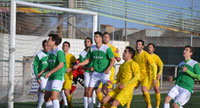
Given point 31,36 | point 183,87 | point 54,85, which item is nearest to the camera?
point 54,85

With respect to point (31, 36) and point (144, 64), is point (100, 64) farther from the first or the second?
point (31, 36)

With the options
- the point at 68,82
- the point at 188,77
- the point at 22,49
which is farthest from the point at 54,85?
the point at 22,49

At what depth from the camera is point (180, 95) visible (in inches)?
299

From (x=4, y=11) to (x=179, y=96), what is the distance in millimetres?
8312

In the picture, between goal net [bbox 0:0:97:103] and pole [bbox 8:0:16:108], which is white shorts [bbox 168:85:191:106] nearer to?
pole [bbox 8:0:16:108]

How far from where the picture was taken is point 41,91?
8.97m

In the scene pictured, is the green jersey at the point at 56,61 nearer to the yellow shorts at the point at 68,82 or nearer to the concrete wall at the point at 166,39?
the yellow shorts at the point at 68,82

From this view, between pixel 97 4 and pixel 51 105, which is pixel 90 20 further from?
pixel 51 105

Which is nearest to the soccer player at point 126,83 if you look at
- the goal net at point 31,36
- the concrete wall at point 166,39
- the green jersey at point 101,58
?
the green jersey at point 101,58

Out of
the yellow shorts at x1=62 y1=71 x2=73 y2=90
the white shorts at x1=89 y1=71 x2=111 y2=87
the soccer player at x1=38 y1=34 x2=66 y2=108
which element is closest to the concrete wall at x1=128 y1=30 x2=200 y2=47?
the yellow shorts at x1=62 y1=71 x2=73 y2=90

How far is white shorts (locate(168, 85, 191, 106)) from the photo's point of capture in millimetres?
7520

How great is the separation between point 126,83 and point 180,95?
1.26 metres

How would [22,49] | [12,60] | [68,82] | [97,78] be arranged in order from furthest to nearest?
[22,49], [12,60], [68,82], [97,78]

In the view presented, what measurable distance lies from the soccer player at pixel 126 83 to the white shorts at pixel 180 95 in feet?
2.91
